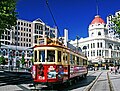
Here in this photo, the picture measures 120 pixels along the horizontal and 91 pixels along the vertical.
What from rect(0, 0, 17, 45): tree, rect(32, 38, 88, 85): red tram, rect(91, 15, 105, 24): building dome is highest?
rect(91, 15, 105, 24): building dome

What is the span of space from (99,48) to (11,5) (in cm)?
8641

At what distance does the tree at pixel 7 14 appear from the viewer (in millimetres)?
20938

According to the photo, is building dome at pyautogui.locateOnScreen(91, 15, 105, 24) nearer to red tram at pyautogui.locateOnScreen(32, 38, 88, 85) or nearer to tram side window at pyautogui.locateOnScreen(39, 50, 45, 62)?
red tram at pyautogui.locateOnScreen(32, 38, 88, 85)

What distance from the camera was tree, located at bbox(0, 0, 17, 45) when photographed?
20.9 metres

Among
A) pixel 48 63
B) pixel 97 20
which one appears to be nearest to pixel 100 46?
pixel 97 20

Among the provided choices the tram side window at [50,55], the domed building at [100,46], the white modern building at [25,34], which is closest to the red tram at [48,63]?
the tram side window at [50,55]

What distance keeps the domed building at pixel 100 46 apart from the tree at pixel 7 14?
79827mm

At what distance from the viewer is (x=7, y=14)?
2109 cm

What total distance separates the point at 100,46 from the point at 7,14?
8804 cm

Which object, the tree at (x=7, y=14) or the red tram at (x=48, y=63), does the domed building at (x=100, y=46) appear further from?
the red tram at (x=48, y=63)

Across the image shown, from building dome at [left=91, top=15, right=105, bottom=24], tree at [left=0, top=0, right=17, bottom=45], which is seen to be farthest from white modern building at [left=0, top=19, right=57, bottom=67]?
tree at [left=0, top=0, right=17, bottom=45]

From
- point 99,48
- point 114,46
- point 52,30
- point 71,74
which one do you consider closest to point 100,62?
point 99,48

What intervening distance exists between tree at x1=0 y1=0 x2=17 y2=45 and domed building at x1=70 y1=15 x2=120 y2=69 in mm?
79827

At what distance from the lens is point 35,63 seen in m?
17.1
